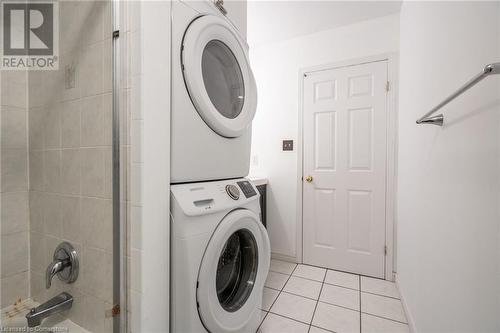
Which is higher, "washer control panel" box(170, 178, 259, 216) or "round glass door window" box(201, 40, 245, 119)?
"round glass door window" box(201, 40, 245, 119)

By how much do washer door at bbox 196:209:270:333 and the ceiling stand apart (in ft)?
5.99

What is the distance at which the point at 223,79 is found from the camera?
117 centimetres

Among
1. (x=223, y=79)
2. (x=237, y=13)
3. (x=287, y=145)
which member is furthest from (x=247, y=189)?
(x=287, y=145)

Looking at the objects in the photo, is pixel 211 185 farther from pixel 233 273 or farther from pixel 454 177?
pixel 454 177

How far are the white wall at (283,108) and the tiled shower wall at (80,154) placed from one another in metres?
1.83

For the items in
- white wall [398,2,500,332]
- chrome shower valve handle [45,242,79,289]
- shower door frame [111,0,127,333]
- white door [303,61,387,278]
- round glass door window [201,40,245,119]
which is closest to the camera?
white wall [398,2,500,332]

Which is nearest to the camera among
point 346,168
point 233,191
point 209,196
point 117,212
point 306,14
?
point 117,212

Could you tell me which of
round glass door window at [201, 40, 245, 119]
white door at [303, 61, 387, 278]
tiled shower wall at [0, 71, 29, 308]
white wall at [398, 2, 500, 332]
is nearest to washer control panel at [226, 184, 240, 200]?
round glass door window at [201, 40, 245, 119]

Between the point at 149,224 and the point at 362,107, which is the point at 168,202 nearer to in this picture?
the point at 149,224

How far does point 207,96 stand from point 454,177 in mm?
1016

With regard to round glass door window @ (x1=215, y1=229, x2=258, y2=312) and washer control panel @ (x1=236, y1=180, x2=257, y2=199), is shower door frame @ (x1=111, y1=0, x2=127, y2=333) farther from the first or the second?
washer control panel @ (x1=236, y1=180, x2=257, y2=199)

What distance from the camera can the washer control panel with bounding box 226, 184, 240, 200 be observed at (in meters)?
1.05

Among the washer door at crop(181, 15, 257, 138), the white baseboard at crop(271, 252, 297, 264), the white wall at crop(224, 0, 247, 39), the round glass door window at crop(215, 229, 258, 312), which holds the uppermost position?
the white wall at crop(224, 0, 247, 39)

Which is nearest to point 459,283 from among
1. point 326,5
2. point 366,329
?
point 366,329
